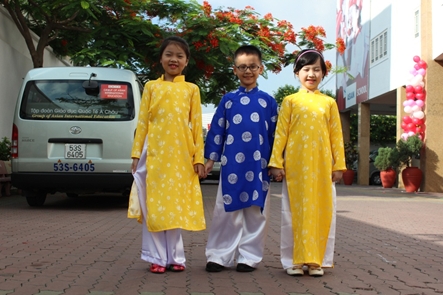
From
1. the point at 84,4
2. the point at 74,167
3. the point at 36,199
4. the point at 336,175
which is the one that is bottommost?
the point at 36,199

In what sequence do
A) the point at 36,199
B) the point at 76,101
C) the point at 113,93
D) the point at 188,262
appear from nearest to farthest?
the point at 188,262 → the point at 76,101 → the point at 113,93 → the point at 36,199

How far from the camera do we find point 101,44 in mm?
15508

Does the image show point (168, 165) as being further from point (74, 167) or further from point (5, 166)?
point (5, 166)

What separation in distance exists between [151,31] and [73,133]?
565cm

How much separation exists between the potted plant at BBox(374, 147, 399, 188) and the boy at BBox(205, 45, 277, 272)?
17552mm

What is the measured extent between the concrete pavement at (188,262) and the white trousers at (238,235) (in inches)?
5.2

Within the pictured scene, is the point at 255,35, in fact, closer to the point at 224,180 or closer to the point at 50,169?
the point at 50,169

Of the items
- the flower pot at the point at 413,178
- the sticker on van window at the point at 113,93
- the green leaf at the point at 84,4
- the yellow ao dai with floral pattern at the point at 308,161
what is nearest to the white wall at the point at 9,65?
the green leaf at the point at 84,4

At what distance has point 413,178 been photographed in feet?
71.6

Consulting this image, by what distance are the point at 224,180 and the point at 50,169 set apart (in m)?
5.82

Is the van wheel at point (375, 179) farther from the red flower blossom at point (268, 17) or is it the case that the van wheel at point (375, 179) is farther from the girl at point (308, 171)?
the girl at point (308, 171)

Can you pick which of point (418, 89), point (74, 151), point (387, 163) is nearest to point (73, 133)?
point (74, 151)

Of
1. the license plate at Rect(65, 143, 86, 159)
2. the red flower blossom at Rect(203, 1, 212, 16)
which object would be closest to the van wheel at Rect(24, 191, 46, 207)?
the license plate at Rect(65, 143, 86, 159)

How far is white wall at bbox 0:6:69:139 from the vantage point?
1666 cm
